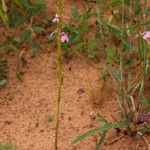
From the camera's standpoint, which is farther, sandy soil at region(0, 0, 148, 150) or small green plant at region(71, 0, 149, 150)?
sandy soil at region(0, 0, 148, 150)

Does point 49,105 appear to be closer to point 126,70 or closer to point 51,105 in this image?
point 51,105

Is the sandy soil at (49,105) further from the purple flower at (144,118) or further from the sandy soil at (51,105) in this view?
the purple flower at (144,118)

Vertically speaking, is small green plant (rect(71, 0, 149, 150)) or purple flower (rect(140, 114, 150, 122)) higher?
small green plant (rect(71, 0, 149, 150))

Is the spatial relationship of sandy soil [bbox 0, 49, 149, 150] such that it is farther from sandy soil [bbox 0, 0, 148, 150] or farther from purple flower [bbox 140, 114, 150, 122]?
purple flower [bbox 140, 114, 150, 122]

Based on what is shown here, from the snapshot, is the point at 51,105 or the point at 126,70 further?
the point at 126,70

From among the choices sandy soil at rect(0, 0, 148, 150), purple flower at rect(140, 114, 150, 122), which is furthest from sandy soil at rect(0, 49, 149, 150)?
purple flower at rect(140, 114, 150, 122)

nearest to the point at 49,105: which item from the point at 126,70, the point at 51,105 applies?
the point at 51,105

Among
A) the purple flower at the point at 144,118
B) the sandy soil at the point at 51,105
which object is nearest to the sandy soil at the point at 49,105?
the sandy soil at the point at 51,105

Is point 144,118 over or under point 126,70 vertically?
under

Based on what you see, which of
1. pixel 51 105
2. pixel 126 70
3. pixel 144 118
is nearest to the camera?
pixel 144 118

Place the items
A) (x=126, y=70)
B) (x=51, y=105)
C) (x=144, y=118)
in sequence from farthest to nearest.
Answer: (x=126, y=70)
(x=51, y=105)
(x=144, y=118)

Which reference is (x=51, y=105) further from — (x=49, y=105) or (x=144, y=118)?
(x=144, y=118)
